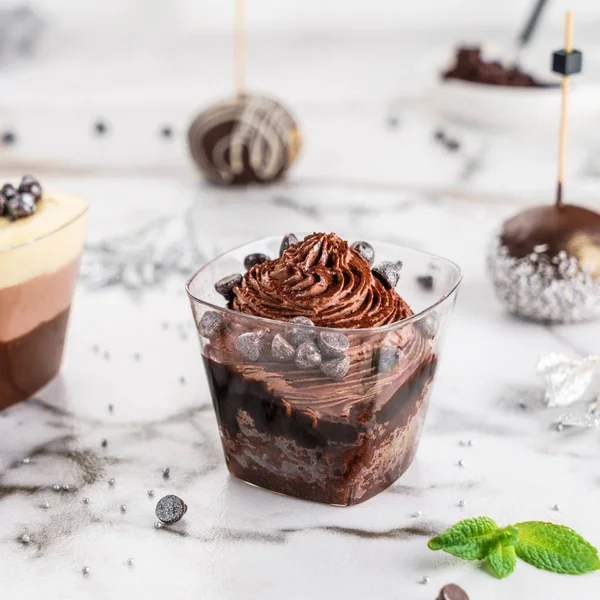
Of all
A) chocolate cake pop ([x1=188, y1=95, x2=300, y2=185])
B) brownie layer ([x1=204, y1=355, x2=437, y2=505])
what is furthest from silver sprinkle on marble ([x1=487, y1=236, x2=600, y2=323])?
chocolate cake pop ([x1=188, y1=95, x2=300, y2=185])

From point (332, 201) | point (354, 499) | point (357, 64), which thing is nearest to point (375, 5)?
point (357, 64)

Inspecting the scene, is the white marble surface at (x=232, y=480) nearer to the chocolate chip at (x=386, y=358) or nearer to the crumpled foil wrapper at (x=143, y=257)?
the crumpled foil wrapper at (x=143, y=257)

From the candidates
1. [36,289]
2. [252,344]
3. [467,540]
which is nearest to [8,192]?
[36,289]

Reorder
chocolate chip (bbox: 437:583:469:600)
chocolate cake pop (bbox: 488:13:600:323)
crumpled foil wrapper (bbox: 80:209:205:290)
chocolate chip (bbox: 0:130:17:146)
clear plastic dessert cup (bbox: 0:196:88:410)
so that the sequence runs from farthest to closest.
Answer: chocolate chip (bbox: 0:130:17:146) → crumpled foil wrapper (bbox: 80:209:205:290) → chocolate cake pop (bbox: 488:13:600:323) → clear plastic dessert cup (bbox: 0:196:88:410) → chocolate chip (bbox: 437:583:469:600)

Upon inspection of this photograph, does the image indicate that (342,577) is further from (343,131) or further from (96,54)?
(96,54)

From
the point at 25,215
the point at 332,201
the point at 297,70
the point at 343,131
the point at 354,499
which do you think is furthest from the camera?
the point at 297,70

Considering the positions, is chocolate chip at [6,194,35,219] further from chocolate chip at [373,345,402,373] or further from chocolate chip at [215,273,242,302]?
chocolate chip at [373,345,402,373]
